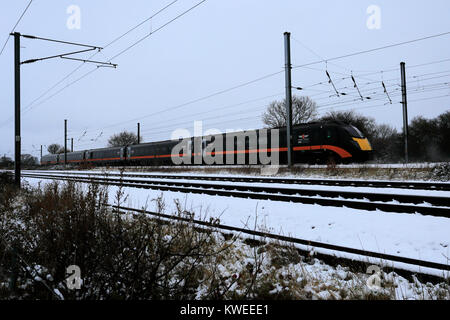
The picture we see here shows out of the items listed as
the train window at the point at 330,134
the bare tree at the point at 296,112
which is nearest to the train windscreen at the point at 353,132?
the train window at the point at 330,134

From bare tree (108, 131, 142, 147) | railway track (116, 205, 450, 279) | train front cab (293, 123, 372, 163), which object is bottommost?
railway track (116, 205, 450, 279)

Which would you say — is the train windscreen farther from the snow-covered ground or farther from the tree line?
the tree line

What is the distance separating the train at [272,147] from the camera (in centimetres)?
1811

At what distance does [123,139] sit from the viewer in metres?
78.0

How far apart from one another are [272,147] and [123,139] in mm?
65006

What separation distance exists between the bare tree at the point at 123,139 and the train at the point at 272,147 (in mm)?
48162

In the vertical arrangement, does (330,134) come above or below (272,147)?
above

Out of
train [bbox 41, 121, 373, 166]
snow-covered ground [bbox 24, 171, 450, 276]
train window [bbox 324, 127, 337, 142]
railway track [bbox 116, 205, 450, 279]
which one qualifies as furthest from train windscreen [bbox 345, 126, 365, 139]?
railway track [bbox 116, 205, 450, 279]

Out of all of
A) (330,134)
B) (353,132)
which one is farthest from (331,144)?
(353,132)

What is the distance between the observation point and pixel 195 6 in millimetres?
9750

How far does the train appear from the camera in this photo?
18.1 meters

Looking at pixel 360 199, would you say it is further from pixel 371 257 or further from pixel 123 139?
pixel 123 139

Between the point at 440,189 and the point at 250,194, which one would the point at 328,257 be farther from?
the point at 440,189

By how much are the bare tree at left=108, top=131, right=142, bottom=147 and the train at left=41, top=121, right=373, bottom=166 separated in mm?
48162
